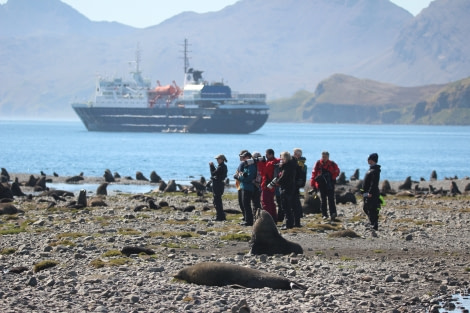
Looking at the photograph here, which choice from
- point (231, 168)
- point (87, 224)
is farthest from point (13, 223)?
point (231, 168)

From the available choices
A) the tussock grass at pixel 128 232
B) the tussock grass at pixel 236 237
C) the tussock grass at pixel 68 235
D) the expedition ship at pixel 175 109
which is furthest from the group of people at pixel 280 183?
the expedition ship at pixel 175 109

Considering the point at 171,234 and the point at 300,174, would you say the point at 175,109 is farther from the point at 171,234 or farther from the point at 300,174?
the point at 171,234

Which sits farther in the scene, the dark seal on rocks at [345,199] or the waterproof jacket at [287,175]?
the dark seal on rocks at [345,199]

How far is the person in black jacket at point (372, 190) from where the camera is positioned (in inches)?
731

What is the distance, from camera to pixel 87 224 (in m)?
20.5

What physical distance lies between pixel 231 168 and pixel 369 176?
1936 inches

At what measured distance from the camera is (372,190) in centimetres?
1872

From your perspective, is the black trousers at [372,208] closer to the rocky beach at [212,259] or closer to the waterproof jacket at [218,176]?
the rocky beach at [212,259]

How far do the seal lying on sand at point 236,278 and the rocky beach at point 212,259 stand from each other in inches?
5.5

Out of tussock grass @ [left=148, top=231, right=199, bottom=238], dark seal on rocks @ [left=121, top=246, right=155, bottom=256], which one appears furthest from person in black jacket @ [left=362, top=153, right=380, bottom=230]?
dark seal on rocks @ [left=121, top=246, right=155, bottom=256]

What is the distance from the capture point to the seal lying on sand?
A: 38.9 feet

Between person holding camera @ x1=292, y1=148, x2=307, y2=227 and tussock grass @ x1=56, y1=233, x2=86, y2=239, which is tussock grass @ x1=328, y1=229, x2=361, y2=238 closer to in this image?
person holding camera @ x1=292, y1=148, x2=307, y2=227

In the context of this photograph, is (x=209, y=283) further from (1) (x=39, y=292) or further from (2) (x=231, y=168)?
(2) (x=231, y=168)

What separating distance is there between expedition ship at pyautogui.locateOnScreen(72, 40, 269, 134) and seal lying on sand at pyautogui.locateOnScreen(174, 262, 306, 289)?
140 metres
